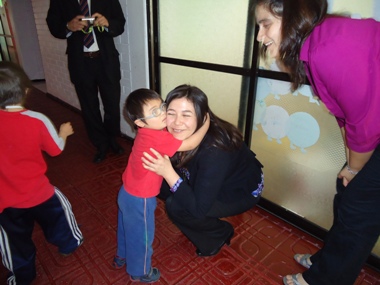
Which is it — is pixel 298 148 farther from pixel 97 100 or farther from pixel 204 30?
pixel 97 100

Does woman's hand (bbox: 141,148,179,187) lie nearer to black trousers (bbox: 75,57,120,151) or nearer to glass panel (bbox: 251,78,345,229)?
glass panel (bbox: 251,78,345,229)

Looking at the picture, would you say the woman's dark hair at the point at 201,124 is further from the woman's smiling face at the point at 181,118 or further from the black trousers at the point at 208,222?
the black trousers at the point at 208,222

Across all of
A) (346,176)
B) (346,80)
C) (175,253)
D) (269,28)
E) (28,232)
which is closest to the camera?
(346,80)

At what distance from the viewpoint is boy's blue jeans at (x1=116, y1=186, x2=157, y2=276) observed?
1.33 metres

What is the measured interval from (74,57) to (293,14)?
228 centimetres

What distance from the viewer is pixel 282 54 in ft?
3.43

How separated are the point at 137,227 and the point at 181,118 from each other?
60 centimetres

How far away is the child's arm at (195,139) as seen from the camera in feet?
4.34

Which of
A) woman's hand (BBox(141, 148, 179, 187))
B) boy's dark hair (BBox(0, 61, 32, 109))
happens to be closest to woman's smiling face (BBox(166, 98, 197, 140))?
woman's hand (BBox(141, 148, 179, 187))

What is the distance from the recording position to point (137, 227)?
136 cm

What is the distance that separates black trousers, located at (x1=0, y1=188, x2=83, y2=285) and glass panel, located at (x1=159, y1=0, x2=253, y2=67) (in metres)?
1.56

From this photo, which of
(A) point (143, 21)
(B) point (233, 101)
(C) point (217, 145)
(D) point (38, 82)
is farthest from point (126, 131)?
(D) point (38, 82)

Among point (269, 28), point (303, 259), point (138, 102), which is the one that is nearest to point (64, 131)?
point (138, 102)


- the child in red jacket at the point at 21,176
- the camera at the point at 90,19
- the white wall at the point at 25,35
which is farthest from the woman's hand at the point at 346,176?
the white wall at the point at 25,35
